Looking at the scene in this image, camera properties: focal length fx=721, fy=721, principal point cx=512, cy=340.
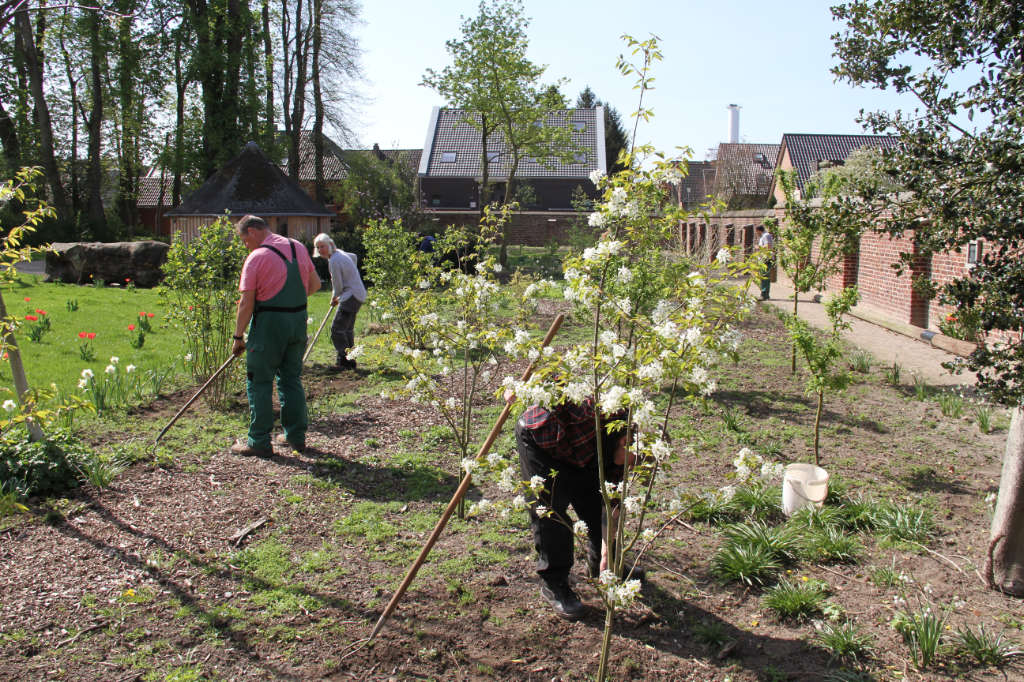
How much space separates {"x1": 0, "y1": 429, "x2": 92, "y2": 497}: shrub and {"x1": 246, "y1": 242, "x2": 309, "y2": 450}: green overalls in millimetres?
1228

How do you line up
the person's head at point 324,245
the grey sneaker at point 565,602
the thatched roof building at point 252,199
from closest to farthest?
1. the grey sneaker at point 565,602
2. the person's head at point 324,245
3. the thatched roof building at point 252,199

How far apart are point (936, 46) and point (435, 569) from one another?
12.2 ft

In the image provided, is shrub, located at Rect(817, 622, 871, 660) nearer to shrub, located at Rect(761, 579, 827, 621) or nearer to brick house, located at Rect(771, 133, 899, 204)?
shrub, located at Rect(761, 579, 827, 621)

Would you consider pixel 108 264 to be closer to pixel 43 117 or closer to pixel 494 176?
pixel 43 117

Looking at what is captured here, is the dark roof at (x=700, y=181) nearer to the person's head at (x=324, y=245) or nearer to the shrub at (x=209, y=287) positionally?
the person's head at (x=324, y=245)

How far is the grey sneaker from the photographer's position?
11.9 feet

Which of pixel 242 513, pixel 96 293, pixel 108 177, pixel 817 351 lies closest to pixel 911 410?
pixel 817 351

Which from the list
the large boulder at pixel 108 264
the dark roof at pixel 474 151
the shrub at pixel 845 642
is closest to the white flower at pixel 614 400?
the shrub at pixel 845 642

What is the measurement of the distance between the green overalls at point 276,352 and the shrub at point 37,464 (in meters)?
1.23

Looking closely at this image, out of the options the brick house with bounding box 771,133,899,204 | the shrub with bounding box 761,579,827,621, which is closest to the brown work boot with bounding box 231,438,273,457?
the shrub with bounding box 761,579,827,621

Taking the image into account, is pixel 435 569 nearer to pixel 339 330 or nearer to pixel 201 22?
pixel 339 330

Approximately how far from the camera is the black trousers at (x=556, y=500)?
3506mm

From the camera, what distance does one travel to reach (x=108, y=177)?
36.2 meters

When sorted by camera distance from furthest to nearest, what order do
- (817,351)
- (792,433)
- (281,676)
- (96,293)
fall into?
(96,293), (792,433), (817,351), (281,676)
